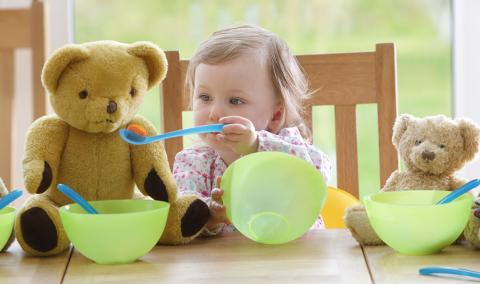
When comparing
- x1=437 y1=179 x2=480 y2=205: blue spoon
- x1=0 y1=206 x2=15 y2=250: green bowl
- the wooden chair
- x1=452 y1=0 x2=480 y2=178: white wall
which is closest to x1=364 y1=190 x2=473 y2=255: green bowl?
Answer: x1=437 y1=179 x2=480 y2=205: blue spoon

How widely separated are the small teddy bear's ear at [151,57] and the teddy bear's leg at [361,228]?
30 cm

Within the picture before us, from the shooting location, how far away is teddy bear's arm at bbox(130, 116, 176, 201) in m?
0.92

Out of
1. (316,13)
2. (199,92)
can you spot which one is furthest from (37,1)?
(316,13)

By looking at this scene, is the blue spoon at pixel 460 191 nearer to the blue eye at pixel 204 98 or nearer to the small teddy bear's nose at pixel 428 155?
the small teddy bear's nose at pixel 428 155

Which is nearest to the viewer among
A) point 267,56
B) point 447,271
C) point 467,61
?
point 447,271

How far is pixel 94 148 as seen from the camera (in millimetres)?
909

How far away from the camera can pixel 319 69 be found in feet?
4.45

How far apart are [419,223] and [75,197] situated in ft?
1.32

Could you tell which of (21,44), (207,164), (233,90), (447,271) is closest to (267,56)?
(233,90)

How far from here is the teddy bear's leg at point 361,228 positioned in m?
0.89

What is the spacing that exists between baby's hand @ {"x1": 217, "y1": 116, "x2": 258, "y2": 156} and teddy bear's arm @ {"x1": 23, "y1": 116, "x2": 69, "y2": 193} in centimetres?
22

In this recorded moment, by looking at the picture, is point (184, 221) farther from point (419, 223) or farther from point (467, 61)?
point (467, 61)

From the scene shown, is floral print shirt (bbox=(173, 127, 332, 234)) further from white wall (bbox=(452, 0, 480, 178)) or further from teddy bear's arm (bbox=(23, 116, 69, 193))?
white wall (bbox=(452, 0, 480, 178))

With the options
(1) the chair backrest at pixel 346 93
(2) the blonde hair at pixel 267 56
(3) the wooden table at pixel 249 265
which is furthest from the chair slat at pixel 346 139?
(3) the wooden table at pixel 249 265
